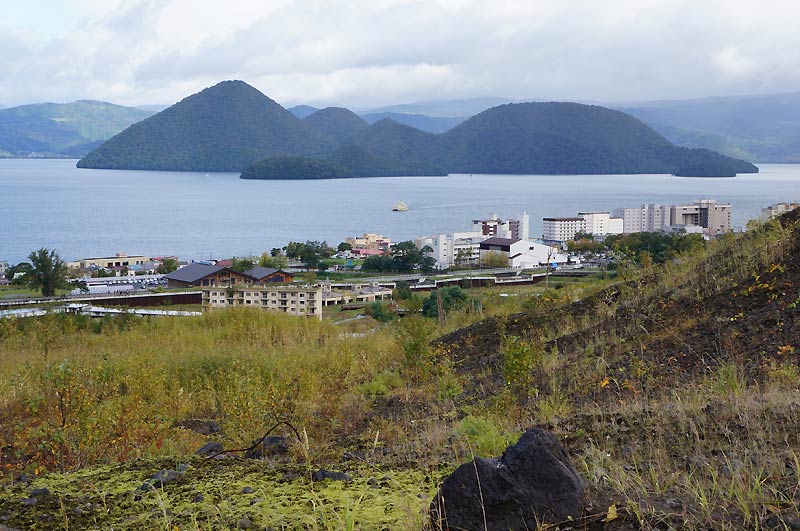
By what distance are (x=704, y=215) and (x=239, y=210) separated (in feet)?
180

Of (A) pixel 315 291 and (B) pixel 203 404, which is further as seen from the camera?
(A) pixel 315 291

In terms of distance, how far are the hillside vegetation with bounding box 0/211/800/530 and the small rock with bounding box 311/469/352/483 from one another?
0.04m

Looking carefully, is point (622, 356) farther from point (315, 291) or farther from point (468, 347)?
point (315, 291)

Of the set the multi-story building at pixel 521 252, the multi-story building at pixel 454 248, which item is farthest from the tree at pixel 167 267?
the multi-story building at pixel 521 252

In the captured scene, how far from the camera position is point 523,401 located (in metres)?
5.05

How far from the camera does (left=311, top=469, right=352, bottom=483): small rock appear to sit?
2.90 m

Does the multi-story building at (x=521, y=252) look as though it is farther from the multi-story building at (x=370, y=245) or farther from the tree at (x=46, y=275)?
the tree at (x=46, y=275)

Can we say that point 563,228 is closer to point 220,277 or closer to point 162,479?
point 220,277

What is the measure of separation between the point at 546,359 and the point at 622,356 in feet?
2.37

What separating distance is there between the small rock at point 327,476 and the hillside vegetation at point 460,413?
0.04m

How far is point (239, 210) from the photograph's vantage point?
9131 cm

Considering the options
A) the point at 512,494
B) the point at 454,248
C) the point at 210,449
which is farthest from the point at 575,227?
the point at 512,494

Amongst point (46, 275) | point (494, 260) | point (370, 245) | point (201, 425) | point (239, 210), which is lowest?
point (494, 260)

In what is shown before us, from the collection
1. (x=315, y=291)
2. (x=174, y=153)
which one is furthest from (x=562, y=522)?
(x=174, y=153)
